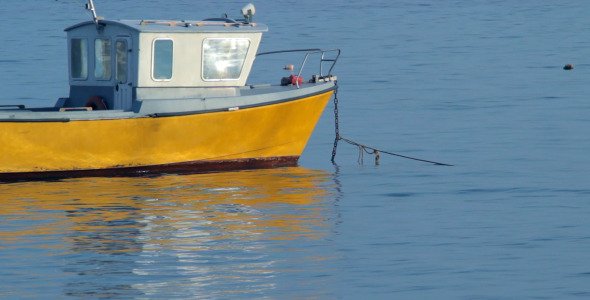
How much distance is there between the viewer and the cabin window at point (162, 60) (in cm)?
1842

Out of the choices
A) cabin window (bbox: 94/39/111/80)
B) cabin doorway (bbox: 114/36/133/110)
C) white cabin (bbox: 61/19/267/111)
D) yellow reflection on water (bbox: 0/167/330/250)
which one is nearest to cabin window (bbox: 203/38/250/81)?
white cabin (bbox: 61/19/267/111)

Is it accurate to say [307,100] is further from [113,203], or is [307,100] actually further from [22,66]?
[22,66]

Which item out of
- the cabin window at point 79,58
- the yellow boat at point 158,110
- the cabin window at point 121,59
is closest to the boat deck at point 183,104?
the yellow boat at point 158,110

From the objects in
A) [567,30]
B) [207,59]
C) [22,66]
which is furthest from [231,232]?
[567,30]

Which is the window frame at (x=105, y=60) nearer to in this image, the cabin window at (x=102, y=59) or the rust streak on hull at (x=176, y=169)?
the cabin window at (x=102, y=59)

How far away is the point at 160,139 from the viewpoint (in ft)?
60.1

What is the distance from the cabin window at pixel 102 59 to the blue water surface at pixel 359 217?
6.26 feet

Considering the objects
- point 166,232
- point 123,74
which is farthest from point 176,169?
point 166,232

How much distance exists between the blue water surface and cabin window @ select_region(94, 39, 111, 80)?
1.91 metres

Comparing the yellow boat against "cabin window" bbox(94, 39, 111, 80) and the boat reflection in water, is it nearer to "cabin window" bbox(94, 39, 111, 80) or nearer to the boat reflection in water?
"cabin window" bbox(94, 39, 111, 80)

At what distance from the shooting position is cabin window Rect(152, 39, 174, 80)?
725 inches

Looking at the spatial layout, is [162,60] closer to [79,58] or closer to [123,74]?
[123,74]

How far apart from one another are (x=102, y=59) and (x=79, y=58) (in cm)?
60

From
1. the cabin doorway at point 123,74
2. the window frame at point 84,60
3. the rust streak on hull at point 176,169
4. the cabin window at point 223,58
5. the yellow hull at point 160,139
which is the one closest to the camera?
the yellow hull at point 160,139
